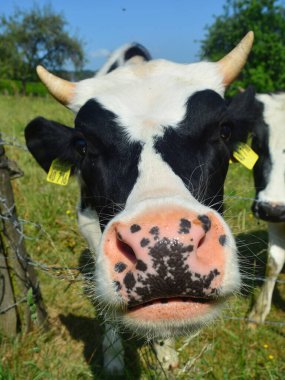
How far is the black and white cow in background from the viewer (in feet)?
4.74

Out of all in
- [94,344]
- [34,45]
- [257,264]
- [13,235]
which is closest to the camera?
[13,235]

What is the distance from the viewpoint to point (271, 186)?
3652mm

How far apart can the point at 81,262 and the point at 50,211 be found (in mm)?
1017

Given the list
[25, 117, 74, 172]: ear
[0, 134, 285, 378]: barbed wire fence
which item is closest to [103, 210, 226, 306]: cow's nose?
[25, 117, 74, 172]: ear

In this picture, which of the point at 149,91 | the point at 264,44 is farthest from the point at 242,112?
the point at 264,44

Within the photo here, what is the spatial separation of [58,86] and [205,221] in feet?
5.60

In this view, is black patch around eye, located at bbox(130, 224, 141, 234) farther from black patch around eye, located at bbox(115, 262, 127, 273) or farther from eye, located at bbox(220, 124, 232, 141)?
eye, located at bbox(220, 124, 232, 141)

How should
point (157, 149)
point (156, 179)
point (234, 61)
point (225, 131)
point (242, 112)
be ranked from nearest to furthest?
point (156, 179) < point (157, 149) < point (225, 131) < point (242, 112) < point (234, 61)

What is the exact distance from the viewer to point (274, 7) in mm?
27484

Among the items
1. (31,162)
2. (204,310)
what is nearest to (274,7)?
(31,162)

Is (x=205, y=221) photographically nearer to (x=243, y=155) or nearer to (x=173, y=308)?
(x=173, y=308)

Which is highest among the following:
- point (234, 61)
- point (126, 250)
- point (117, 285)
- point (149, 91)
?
point (234, 61)

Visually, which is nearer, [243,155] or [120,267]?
[120,267]

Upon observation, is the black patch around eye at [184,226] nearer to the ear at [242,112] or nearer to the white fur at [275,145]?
the ear at [242,112]
